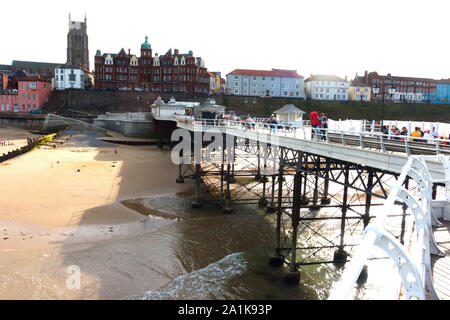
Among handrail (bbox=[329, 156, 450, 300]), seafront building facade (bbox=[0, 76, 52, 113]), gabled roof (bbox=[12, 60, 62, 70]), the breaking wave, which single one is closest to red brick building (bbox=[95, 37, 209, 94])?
seafront building facade (bbox=[0, 76, 52, 113])

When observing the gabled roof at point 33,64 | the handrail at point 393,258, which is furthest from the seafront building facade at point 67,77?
the handrail at point 393,258

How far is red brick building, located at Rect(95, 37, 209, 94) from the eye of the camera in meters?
96.6

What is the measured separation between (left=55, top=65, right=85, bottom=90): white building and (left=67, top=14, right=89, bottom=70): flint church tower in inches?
1205

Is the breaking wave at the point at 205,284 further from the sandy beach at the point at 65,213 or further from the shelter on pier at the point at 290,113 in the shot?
the shelter on pier at the point at 290,113

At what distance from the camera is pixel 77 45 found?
415ft

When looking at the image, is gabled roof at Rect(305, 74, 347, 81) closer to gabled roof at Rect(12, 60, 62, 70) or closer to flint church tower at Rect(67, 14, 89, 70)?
flint church tower at Rect(67, 14, 89, 70)

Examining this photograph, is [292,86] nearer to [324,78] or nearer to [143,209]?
[324,78]

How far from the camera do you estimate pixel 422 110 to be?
305 feet

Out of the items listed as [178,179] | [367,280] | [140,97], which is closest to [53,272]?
[367,280]

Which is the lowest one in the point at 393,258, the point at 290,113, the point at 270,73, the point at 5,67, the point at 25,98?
the point at 393,258

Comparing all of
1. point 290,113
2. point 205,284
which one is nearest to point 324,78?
point 290,113

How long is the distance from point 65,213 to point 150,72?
8417cm
